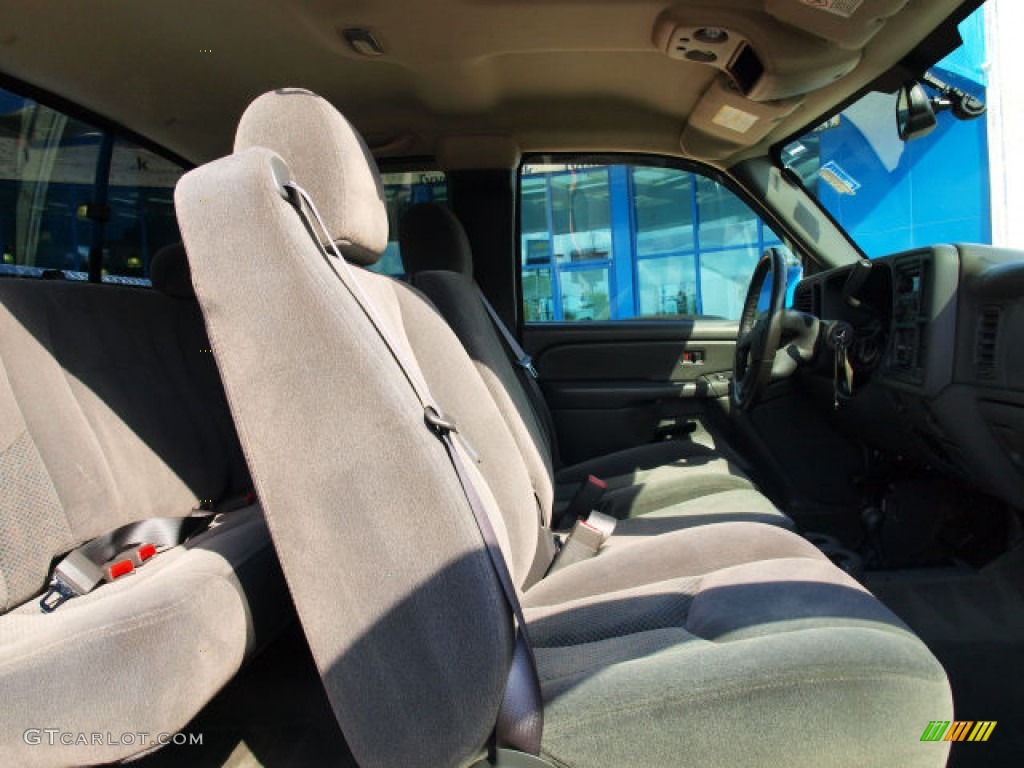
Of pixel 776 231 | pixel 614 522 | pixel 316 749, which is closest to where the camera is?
pixel 316 749

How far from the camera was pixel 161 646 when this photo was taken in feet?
3.38

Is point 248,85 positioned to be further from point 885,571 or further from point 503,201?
point 885,571

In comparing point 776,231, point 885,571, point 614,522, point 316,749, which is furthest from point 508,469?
point 776,231

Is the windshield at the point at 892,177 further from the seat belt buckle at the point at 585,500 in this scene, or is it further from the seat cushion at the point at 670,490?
the seat belt buckle at the point at 585,500

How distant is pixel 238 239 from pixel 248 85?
5.30 ft

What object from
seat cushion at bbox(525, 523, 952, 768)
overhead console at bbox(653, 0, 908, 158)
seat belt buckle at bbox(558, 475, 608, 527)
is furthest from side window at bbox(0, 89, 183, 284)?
seat cushion at bbox(525, 523, 952, 768)

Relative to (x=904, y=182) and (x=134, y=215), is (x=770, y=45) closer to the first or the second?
(x=904, y=182)

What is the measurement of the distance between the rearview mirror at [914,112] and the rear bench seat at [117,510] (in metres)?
2.06

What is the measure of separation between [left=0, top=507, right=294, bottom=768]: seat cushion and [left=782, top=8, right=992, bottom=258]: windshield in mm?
2298

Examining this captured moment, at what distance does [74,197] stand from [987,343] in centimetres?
243

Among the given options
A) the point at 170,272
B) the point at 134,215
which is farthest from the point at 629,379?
the point at 134,215

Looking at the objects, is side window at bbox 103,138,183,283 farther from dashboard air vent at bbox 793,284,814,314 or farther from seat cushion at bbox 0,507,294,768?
dashboard air vent at bbox 793,284,814,314

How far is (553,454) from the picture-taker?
2.75m

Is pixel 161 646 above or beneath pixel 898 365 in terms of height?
beneath
